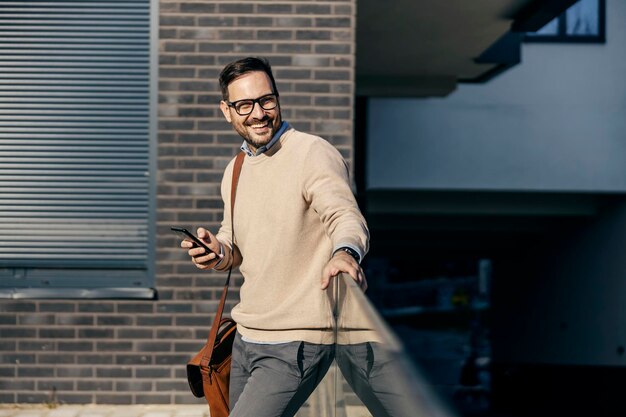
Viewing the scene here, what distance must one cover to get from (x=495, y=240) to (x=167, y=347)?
1987cm

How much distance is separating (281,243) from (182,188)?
3754 mm

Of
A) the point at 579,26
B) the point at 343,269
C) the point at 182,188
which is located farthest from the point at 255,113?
the point at 579,26

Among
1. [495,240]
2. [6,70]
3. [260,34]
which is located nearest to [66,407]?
[6,70]

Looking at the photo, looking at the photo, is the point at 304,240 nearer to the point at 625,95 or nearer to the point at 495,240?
the point at 625,95

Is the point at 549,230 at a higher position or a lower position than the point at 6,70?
lower

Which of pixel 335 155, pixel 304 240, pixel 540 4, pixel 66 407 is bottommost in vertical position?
pixel 66 407

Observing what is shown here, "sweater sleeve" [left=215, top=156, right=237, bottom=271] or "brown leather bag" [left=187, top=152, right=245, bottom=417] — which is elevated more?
"sweater sleeve" [left=215, top=156, right=237, bottom=271]

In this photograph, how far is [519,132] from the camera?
18062 millimetres

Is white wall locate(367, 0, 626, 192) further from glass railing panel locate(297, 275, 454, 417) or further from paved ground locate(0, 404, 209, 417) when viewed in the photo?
glass railing panel locate(297, 275, 454, 417)

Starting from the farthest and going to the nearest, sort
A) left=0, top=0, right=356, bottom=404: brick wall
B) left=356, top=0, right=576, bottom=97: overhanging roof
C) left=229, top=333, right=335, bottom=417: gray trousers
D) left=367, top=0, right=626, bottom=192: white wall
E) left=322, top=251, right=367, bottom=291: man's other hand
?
left=367, top=0, right=626, bottom=192: white wall, left=356, top=0, right=576, bottom=97: overhanging roof, left=0, top=0, right=356, bottom=404: brick wall, left=229, top=333, right=335, bottom=417: gray trousers, left=322, top=251, right=367, bottom=291: man's other hand

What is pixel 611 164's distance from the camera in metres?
17.8

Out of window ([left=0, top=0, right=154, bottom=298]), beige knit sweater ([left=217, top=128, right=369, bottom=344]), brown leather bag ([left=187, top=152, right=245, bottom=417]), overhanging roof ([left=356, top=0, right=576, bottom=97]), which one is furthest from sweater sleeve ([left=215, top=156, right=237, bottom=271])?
overhanging roof ([left=356, top=0, right=576, bottom=97])

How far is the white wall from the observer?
17.8 metres

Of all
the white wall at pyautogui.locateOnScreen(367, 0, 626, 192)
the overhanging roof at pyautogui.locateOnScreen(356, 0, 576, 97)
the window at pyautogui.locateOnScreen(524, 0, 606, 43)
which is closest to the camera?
the overhanging roof at pyautogui.locateOnScreen(356, 0, 576, 97)
